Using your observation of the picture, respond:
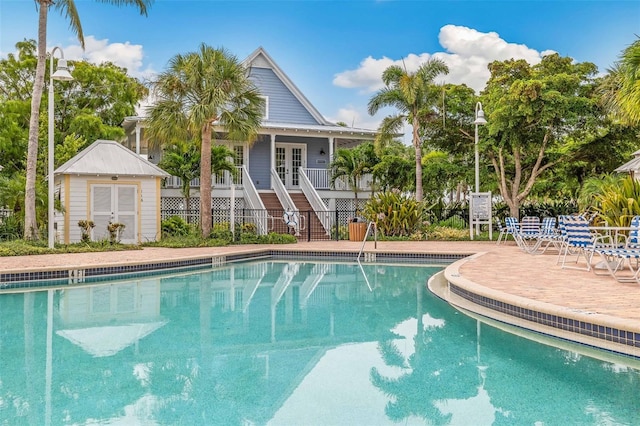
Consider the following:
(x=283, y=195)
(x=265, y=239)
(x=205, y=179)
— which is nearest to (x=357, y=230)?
(x=265, y=239)

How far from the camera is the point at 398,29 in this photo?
2466 cm

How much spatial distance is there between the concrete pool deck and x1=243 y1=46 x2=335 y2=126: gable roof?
39.7 feet

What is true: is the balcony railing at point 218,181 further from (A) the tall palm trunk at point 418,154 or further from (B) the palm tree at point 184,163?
(A) the tall palm trunk at point 418,154

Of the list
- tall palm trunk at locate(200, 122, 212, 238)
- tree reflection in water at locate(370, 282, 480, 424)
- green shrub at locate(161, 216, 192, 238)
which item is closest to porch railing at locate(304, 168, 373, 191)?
green shrub at locate(161, 216, 192, 238)

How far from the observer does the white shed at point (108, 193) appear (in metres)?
15.9

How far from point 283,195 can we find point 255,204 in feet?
5.32

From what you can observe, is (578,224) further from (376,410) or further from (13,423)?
(13,423)

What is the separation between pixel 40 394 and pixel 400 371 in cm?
295

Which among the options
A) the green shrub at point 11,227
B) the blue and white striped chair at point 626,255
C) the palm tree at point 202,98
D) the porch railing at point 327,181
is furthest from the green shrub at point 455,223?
the green shrub at point 11,227

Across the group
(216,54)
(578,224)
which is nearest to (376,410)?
(578,224)

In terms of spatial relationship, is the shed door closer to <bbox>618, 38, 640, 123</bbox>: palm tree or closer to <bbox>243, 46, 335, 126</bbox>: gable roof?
<bbox>243, 46, 335, 126</bbox>: gable roof

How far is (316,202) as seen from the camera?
21141mm

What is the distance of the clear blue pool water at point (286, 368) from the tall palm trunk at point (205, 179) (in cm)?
830

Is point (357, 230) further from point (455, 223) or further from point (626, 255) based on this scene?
point (626, 255)
